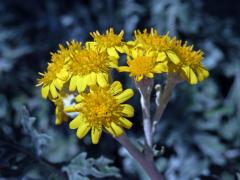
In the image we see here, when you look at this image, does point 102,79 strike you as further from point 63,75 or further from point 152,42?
point 152,42

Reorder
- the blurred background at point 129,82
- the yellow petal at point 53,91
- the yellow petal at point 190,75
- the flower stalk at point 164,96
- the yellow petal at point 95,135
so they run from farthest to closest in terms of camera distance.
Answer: the blurred background at point 129,82, the flower stalk at point 164,96, the yellow petal at point 190,75, the yellow petal at point 53,91, the yellow petal at point 95,135

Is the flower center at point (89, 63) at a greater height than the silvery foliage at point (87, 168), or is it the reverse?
the flower center at point (89, 63)

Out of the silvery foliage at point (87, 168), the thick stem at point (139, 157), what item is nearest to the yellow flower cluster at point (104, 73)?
the thick stem at point (139, 157)

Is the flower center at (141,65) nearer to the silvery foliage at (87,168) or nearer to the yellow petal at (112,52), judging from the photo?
the yellow petal at (112,52)

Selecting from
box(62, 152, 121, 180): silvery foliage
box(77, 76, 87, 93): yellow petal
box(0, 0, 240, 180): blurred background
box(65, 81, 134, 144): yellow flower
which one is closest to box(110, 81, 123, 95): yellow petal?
box(65, 81, 134, 144): yellow flower

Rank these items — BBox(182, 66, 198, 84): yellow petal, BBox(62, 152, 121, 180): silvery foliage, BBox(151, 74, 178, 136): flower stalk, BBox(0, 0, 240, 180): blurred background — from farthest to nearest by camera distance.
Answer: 1. BBox(0, 0, 240, 180): blurred background
2. BBox(62, 152, 121, 180): silvery foliage
3. BBox(151, 74, 178, 136): flower stalk
4. BBox(182, 66, 198, 84): yellow petal

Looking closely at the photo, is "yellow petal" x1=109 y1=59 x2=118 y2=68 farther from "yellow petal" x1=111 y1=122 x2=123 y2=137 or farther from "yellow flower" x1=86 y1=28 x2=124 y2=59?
"yellow petal" x1=111 y1=122 x2=123 y2=137

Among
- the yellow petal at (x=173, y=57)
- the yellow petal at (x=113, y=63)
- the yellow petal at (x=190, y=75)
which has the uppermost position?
the yellow petal at (x=113, y=63)
